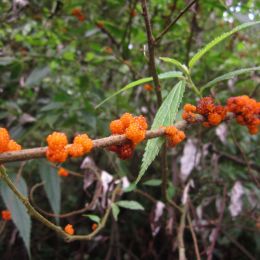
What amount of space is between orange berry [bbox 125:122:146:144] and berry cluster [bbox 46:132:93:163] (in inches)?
3.1

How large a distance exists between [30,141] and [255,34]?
1701 millimetres

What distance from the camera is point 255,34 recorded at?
2.58 m

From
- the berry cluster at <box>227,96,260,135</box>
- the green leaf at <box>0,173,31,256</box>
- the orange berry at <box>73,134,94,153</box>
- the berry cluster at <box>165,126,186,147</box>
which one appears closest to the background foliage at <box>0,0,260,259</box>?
the green leaf at <box>0,173,31,256</box>

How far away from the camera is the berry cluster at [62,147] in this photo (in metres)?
0.65

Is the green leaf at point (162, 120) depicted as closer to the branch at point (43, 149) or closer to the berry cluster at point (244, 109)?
the branch at point (43, 149)

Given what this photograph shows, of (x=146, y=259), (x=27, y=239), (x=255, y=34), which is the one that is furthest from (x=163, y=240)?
(x=255, y=34)

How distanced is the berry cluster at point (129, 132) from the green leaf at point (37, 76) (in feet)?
4.45

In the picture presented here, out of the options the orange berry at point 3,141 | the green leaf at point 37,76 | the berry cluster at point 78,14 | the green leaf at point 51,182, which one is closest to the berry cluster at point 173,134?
the orange berry at point 3,141

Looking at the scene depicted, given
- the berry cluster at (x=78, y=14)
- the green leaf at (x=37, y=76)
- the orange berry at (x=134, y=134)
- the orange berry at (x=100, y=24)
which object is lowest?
the orange berry at (x=134, y=134)

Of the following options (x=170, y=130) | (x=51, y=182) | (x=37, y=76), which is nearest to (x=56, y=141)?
(x=170, y=130)

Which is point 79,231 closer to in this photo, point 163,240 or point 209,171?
point 163,240

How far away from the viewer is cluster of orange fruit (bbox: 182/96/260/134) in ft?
2.90

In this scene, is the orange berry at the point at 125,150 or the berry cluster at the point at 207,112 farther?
the berry cluster at the point at 207,112

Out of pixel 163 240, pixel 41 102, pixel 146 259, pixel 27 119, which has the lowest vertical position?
pixel 146 259
